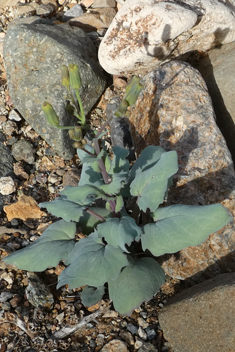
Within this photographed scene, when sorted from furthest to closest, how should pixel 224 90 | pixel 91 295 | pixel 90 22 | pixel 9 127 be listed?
pixel 90 22
pixel 9 127
pixel 224 90
pixel 91 295

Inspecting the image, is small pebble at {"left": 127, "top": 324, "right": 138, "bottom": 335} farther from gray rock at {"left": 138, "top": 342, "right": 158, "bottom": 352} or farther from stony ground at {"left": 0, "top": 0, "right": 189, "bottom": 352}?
gray rock at {"left": 138, "top": 342, "right": 158, "bottom": 352}

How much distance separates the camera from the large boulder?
12.5ft

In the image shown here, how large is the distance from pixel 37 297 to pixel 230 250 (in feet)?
5.41

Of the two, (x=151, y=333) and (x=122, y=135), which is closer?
(x=151, y=333)

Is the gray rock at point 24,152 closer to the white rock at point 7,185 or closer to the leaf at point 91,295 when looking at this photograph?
the white rock at point 7,185

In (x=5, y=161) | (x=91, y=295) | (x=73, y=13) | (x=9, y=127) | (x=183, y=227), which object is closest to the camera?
(x=183, y=227)

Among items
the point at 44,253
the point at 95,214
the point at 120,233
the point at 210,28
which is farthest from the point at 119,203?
the point at 210,28

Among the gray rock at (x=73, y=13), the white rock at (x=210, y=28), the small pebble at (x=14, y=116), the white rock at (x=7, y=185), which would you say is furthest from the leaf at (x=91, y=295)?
the gray rock at (x=73, y=13)

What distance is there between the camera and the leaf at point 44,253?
277 centimetres

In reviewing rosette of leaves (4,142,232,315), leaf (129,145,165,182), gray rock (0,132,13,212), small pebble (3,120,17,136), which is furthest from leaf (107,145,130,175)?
small pebble (3,120,17,136)

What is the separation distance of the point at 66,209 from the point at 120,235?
20.5 inches

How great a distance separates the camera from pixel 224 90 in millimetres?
4020

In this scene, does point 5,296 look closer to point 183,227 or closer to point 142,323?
point 142,323

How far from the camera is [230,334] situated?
237 cm
